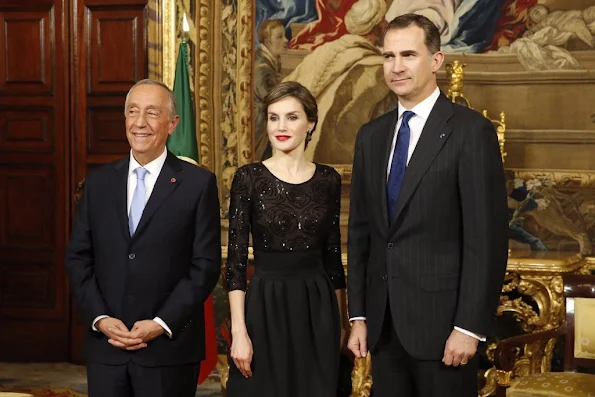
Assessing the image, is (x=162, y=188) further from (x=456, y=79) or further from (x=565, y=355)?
(x=456, y=79)

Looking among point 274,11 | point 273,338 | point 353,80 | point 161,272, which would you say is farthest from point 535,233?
point 161,272

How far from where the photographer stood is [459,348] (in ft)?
8.42

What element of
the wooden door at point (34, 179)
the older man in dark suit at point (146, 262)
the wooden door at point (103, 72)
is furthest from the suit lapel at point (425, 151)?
the wooden door at point (34, 179)

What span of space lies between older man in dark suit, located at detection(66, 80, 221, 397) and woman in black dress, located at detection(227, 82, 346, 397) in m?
0.16

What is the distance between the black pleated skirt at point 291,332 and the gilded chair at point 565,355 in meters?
1.54

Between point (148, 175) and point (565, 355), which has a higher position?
point (148, 175)

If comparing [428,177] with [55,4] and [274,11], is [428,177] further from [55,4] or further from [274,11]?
[55,4]

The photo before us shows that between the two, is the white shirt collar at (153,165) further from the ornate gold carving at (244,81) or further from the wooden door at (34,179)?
the wooden door at (34,179)

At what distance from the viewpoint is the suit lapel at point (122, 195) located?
113 inches

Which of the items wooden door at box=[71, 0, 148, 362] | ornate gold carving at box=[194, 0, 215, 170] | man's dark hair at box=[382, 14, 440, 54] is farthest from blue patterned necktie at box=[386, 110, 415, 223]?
wooden door at box=[71, 0, 148, 362]

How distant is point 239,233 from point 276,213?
0.16m

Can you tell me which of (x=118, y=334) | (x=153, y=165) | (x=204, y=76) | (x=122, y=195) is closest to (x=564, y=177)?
(x=204, y=76)

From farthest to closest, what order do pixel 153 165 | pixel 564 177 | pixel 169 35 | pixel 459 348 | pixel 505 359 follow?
pixel 169 35 < pixel 564 177 < pixel 505 359 < pixel 153 165 < pixel 459 348

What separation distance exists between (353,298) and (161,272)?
0.66 meters
